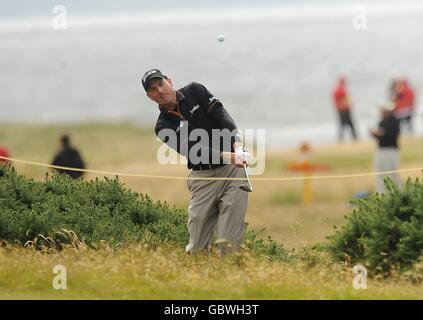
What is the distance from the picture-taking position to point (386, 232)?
1397cm

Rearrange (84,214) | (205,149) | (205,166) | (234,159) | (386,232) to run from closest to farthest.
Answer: (234,159)
(205,149)
(205,166)
(84,214)
(386,232)

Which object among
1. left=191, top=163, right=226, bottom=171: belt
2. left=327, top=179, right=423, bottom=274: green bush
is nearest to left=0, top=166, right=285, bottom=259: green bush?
left=327, top=179, right=423, bottom=274: green bush

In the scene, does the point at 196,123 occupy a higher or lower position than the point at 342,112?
lower

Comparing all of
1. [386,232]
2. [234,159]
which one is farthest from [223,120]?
[386,232]

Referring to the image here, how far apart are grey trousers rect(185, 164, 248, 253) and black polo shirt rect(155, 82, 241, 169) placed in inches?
8.3

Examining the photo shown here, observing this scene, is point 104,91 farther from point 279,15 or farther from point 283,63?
point 279,15

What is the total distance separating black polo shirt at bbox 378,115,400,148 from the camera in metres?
25.4

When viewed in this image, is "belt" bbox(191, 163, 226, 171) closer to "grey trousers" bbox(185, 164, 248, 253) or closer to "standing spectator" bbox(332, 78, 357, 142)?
"grey trousers" bbox(185, 164, 248, 253)

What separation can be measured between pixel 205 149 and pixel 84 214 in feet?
5.40

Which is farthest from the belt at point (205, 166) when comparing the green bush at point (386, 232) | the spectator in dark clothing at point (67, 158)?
the spectator in dark clothing at point (67, 158)

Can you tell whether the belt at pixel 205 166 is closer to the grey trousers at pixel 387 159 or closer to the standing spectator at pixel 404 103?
the grey trousers at pixel 387 159

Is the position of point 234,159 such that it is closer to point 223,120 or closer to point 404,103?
point 223,120

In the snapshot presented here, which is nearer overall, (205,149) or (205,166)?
(205,149)

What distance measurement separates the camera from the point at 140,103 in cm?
7244
